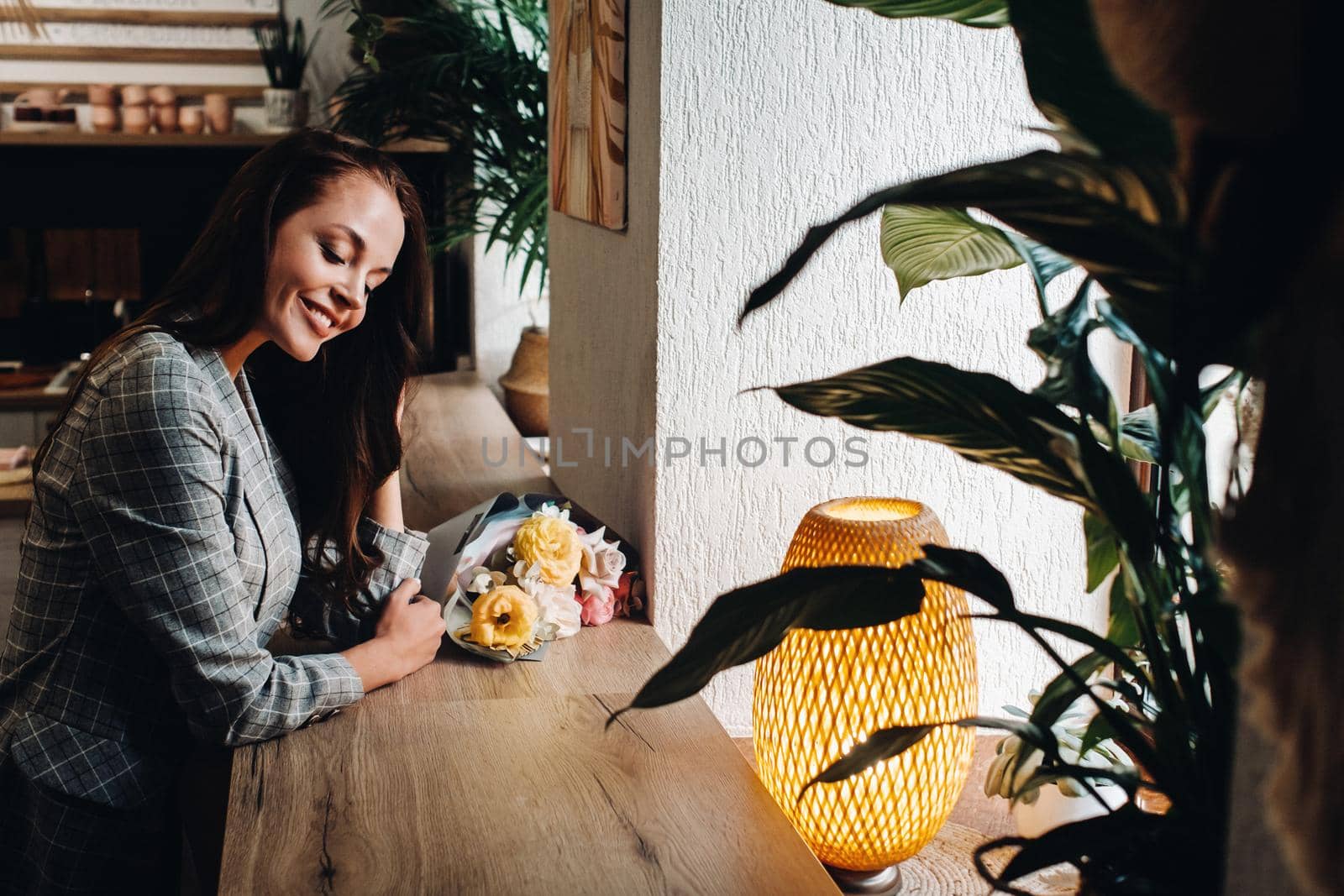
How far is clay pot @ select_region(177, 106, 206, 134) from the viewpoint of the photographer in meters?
4.31

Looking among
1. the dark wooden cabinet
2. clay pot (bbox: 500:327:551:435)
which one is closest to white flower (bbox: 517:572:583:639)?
clay pot (bbox: 500:327:551:435)

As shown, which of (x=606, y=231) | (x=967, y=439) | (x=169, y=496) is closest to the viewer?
(x=967, y=439)

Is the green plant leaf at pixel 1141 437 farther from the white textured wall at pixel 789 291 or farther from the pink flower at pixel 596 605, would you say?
the pink flower at pixel 596 605

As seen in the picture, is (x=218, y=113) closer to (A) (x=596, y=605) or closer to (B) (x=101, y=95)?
(B) (x=101, y=95)

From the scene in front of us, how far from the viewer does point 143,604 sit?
4.08ft

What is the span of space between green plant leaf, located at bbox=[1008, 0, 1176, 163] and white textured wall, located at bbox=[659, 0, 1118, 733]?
103 centimetres

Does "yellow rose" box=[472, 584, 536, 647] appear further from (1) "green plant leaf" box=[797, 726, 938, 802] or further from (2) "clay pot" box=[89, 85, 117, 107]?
(2) "clay pot" box=[89, 85, 117, 107]

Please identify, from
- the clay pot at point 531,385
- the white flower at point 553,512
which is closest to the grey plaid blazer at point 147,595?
the white flower at point 553,512

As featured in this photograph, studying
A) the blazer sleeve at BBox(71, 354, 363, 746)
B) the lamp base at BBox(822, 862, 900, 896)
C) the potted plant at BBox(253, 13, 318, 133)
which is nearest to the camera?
the blazer sleeve at BBox(71, 354, 363, 746)

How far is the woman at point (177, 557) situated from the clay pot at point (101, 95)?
3.37 m

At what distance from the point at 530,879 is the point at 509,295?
3.07 m

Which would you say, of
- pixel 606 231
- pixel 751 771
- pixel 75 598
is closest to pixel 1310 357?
pixel 751 771

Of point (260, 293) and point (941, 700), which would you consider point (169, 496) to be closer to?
point (260, 293)

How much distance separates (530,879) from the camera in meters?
1.02
